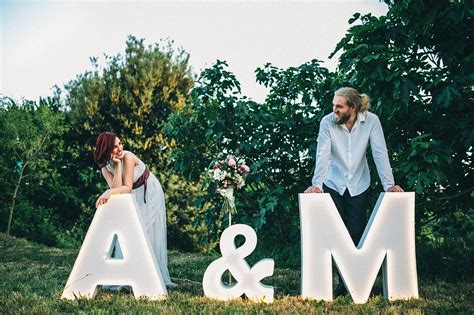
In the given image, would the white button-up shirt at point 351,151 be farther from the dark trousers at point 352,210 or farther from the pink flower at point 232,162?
the pink flower at point 232,162

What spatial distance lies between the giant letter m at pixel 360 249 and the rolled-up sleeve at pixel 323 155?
0.25 metres

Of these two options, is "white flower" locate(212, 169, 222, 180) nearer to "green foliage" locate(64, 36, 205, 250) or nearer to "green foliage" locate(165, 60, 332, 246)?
"green foliage" locate(165, 60, 332, 246)

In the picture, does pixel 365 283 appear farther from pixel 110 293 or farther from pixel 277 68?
pixel 277 68

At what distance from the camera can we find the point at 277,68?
8164 mm

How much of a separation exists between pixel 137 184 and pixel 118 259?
1209 mm

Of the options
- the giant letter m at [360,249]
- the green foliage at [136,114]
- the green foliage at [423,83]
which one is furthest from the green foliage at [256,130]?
the green foliage at [136,114]

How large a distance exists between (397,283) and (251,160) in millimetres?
3343

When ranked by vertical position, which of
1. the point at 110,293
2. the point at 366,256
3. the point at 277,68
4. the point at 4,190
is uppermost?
the point at 277,68

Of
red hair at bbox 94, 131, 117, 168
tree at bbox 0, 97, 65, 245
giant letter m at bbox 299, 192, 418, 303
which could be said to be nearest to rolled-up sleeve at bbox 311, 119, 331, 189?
giant letter m at bbox 299, 192, 418, 303

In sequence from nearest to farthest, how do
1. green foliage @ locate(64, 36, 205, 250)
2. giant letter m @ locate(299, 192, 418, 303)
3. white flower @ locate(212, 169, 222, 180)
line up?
giant letter m @ locate(299, 192, 418, 303), white flower @ locate(212, 169, 222, 180), green foliage @ locate(64, 36, 205, 250)

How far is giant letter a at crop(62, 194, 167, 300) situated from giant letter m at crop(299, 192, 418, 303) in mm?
1324

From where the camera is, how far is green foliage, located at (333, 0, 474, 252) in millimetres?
5352

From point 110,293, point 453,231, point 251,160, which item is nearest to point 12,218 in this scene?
point 251,160

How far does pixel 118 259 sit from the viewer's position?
5.07 m
